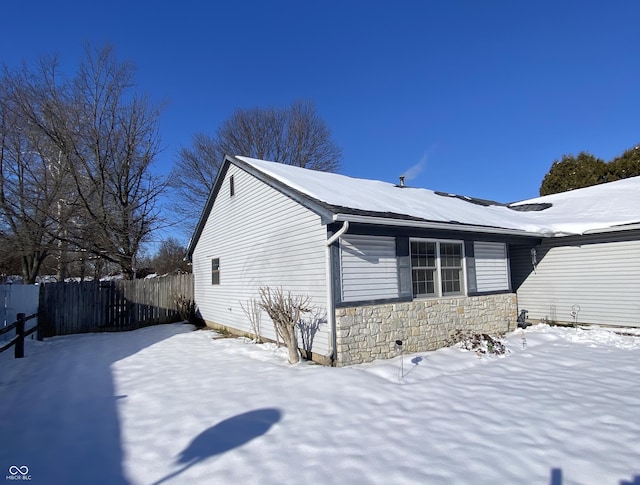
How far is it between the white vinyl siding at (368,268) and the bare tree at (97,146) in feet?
42.8

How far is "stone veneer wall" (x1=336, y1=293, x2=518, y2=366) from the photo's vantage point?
6.41 meters

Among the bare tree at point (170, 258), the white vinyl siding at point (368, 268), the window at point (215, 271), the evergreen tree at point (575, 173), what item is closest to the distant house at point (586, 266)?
the white vinyl siding at point (368, 268)

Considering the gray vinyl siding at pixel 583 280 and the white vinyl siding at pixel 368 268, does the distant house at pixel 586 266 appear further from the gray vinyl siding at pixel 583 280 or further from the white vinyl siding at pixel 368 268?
the white vinyl siding at pixel 368 268

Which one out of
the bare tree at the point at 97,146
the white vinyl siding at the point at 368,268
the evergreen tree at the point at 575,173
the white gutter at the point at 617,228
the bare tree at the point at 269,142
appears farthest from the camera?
the bare tree at the point at 269,142

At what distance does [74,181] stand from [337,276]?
14.2 metres

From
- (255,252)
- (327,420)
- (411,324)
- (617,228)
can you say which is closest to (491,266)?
(617,228)

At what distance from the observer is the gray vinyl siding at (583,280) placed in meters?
8.87

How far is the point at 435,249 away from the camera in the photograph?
26.7 feet

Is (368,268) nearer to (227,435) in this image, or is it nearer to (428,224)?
(428,224)

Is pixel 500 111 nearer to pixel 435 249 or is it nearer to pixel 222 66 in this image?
pixel 435 249

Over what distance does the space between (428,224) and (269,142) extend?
20661 millimetres

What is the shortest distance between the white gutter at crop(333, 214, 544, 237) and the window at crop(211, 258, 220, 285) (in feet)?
22.3

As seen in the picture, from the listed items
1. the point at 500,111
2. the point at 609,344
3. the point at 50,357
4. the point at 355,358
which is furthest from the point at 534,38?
the point at 50,357

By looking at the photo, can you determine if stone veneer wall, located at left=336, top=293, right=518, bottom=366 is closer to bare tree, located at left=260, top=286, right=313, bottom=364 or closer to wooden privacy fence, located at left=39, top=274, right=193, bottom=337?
bare tree, located at left=260, top=286, right=313, bottom=364
